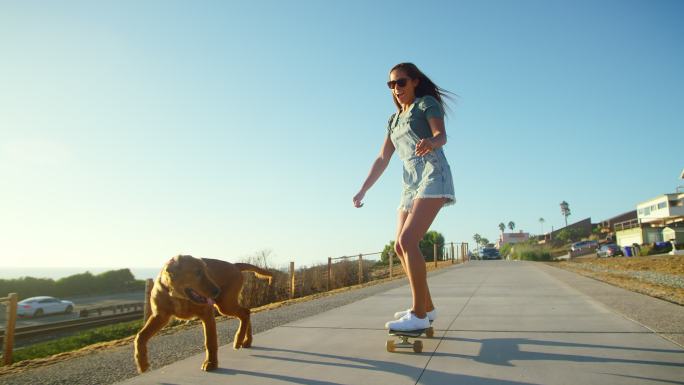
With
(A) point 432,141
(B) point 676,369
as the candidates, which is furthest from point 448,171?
(B) point 676,369

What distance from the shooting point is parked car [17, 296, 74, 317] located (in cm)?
3095

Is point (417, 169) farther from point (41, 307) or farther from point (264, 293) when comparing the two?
point (41, 307)

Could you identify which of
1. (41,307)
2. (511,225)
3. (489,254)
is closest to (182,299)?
(41,307)

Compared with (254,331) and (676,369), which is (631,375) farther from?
(254,331)

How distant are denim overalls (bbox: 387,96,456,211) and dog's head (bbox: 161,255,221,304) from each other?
1584 mm

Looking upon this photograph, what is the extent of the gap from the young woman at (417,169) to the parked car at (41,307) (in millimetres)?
36726

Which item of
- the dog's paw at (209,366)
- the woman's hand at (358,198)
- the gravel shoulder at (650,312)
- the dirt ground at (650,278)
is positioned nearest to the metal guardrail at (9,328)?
the dog's paw at (209,366)

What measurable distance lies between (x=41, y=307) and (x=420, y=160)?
123 ft

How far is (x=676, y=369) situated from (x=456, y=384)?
4.13ft

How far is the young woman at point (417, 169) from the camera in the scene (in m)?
3.05

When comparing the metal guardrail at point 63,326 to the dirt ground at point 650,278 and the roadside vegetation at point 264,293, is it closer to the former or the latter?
the roadside vegetation at point 264,293

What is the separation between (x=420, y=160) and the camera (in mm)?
3273

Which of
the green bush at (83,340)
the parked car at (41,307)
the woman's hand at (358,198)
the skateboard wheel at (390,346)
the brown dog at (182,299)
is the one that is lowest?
the parked car at (41,307)

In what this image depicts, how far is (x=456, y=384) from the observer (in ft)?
7.39
